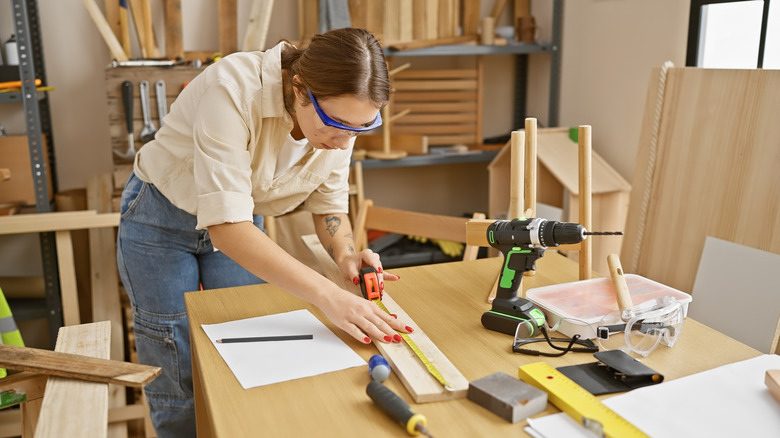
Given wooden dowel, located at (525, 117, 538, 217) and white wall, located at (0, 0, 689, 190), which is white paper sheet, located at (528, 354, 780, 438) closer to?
wooden dowel, located at (525, 117, 538, 217)

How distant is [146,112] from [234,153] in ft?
5.10

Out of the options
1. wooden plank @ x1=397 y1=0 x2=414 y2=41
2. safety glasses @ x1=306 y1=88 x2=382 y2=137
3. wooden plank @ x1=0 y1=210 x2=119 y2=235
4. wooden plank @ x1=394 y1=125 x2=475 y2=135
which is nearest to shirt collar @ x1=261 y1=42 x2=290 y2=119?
safety glasses @ x1=306 y1=88 x2=382 y2=137

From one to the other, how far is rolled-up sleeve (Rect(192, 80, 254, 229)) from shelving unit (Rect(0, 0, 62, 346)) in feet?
4.77

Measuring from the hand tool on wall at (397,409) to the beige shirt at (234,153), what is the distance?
1.76ft

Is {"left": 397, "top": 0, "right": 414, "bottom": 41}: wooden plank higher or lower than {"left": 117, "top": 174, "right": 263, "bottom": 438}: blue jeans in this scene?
higher

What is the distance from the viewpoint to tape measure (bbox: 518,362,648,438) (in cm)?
101

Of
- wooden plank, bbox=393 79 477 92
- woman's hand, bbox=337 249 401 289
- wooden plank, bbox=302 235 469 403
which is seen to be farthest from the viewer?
wooden plank, bbox=393 79 477 92

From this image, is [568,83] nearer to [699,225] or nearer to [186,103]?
[699,225]

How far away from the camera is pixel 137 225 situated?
70.9 inches

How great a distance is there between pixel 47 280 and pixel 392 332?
201 centimetres

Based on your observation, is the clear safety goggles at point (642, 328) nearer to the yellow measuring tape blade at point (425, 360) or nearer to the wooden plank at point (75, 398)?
the yellow measuring tape blade at point (425, 360)

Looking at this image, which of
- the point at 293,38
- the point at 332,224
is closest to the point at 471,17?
the point at 293,38

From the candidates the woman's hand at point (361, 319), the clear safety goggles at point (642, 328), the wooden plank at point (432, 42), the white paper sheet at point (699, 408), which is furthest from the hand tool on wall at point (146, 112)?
the white paper sheet at point (699, 408)

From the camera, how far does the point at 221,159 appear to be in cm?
146
